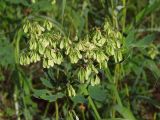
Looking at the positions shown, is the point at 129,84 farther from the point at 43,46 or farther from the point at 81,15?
the point at 43,46

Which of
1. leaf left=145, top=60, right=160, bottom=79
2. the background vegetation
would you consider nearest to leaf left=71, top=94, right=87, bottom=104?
the background vegetation

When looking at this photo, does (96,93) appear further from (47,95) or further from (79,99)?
(47,95)

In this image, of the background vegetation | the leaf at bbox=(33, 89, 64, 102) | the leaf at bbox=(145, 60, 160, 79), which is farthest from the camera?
the leaf at bbox=(145, 60, 160, 79)

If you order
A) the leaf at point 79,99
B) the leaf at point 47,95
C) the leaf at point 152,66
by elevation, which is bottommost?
the leaf at point 79,99

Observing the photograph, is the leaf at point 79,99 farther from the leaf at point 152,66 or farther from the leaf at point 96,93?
Answer: the leaf at point 152,66

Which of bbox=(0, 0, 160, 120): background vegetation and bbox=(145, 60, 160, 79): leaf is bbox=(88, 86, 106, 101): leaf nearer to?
bbox=(0, 0, 160, 120): background vegetation

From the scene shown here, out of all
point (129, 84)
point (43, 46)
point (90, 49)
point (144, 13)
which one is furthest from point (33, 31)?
point (129, 84)

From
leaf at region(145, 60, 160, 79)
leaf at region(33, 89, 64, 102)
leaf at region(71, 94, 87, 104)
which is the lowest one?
leaf at region(71, 94, 87, 104)

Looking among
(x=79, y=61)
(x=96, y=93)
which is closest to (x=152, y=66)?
(x=96, y=93)

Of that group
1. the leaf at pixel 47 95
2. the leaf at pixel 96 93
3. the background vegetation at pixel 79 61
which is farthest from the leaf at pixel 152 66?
the leaf at pixel 47 95
